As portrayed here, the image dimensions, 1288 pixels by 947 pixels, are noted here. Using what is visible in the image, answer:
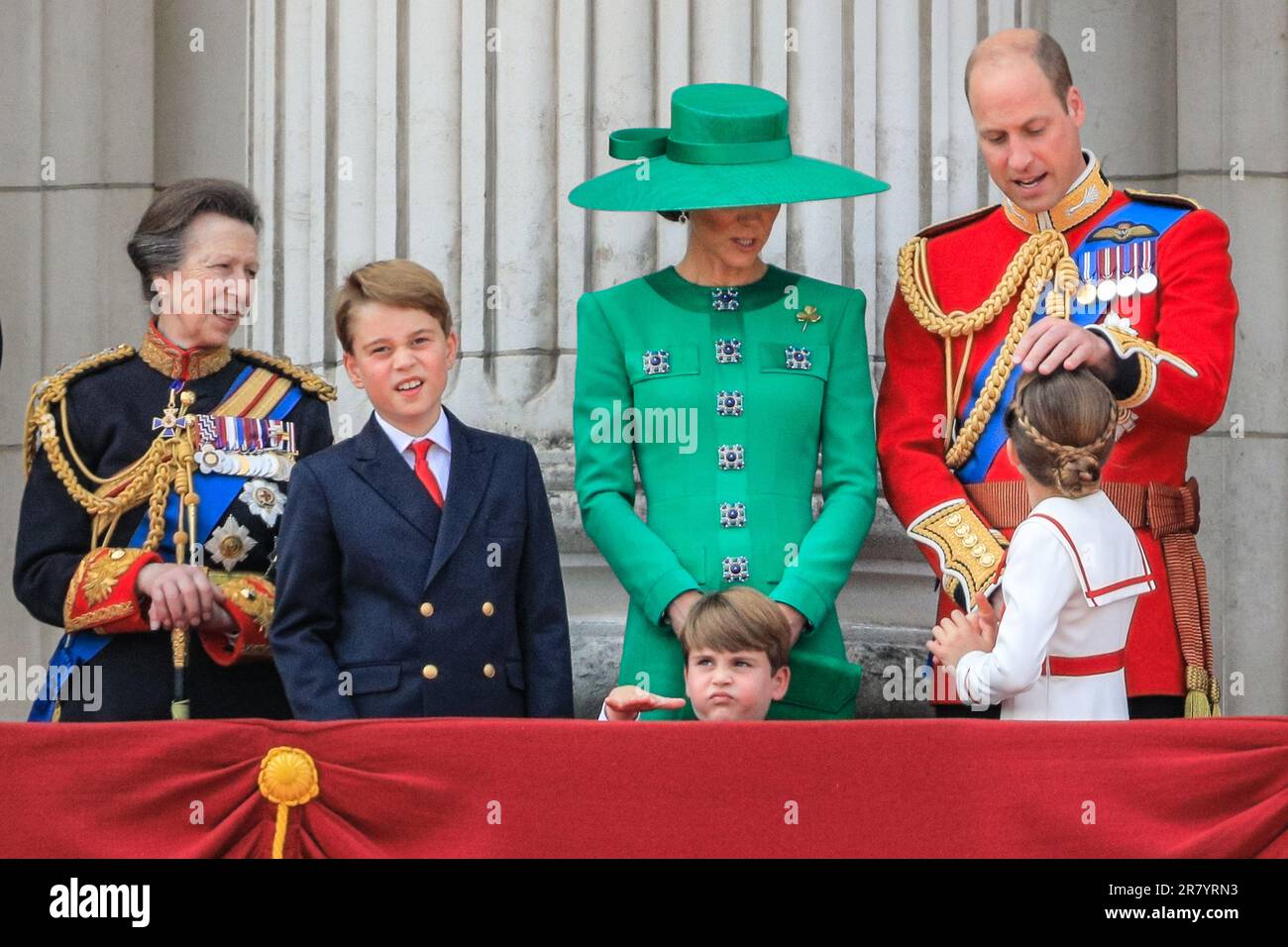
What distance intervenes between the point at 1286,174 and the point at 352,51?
2.84 m

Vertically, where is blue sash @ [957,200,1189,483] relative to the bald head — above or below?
below

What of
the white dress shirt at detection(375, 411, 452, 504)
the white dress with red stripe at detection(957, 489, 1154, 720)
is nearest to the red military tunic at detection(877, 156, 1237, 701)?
the white dress with red stripe at detection(957, 489, 1154, 720)

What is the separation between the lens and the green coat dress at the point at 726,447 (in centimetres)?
456

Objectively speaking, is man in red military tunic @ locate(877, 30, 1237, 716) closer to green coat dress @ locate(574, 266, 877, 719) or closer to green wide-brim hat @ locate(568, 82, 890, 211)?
green coat dress @ locate(574, 266, 877, 719)

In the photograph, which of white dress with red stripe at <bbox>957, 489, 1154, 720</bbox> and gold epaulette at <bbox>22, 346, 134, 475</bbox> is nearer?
white dress with red stripe at <bbox>957, 489, 1154, 720</bbox>

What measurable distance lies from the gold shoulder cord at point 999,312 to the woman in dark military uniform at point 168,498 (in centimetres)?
129

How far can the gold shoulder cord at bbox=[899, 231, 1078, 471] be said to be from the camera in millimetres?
4668

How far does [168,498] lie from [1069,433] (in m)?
1.76

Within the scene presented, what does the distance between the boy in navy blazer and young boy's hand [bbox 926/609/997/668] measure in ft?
2.34

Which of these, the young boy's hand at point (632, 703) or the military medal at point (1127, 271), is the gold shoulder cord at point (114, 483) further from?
the military medal at point (1127, 271)

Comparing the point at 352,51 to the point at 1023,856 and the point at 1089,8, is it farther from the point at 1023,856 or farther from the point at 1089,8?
the point at 1023,856

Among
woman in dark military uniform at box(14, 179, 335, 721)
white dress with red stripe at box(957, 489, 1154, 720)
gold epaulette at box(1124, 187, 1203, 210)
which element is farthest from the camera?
gold epaulette at box(1124, 187, 1203, 210)

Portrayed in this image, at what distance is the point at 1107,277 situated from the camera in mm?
4656

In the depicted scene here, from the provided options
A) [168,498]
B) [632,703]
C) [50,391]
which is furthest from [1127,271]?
[50,391]
